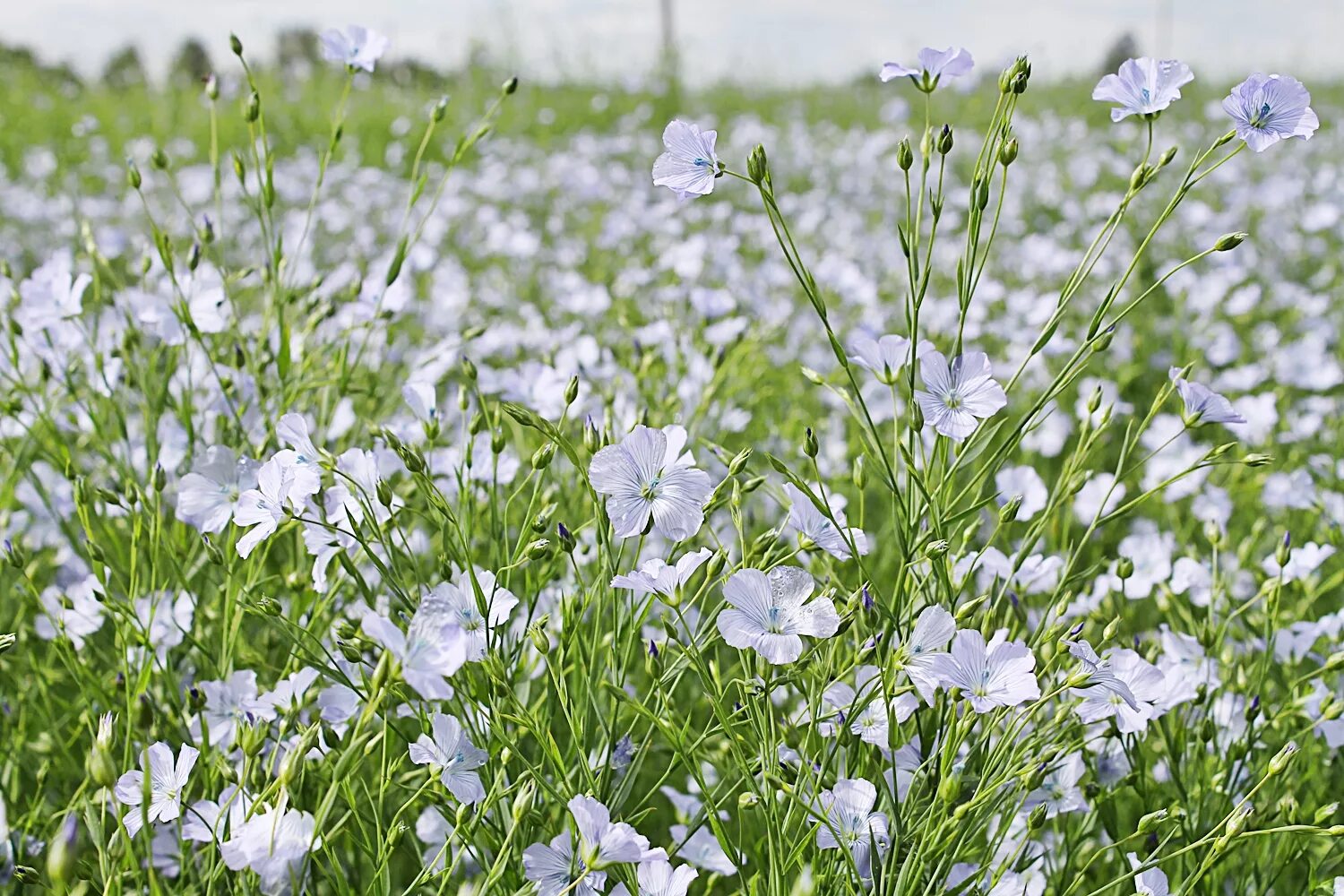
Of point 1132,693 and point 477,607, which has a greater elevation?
point 477,607

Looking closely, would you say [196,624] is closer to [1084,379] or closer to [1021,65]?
[1021,65]

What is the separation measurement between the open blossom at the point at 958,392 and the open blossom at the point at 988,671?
0.76 ft

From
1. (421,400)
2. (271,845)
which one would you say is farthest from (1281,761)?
(421,400)

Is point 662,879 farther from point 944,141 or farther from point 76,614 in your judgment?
point 76,614

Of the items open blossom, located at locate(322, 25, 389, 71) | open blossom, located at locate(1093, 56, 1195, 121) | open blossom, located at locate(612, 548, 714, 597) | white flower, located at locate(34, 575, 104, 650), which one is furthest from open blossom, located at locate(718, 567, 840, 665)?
open blossom, located at locate(322, 25, 389, 71)

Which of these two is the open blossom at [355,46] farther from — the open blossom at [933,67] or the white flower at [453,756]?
the white flower at [453,756]

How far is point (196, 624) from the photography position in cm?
164

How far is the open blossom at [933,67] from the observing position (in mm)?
1207

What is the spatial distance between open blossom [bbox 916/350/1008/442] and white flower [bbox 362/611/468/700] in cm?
56

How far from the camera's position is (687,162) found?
3.78 feet

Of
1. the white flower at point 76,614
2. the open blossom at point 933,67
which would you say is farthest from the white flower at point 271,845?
the open blossom at point 933,67

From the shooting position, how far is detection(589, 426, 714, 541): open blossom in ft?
3.36

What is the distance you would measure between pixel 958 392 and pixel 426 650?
635 millimetres

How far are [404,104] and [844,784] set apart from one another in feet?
29.4
